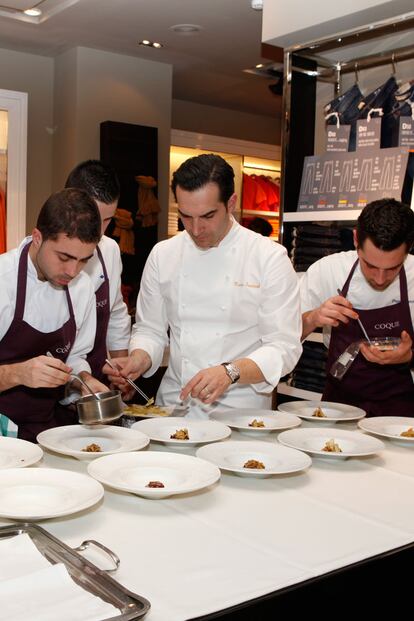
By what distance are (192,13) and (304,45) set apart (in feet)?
5.02

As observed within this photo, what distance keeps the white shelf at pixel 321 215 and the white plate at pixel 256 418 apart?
1445mm

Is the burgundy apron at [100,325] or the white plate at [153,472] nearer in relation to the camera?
the white plate at [153,472]

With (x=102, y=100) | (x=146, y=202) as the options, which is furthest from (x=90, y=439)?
(x=102, y=100)

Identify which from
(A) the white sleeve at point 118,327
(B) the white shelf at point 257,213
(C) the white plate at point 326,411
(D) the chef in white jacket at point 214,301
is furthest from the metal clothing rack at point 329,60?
(B) the white shelf at point 257,213

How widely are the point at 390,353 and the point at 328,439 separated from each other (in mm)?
620

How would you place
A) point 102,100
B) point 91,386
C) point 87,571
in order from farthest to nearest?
point 102,100, point 91,386, point 87,571

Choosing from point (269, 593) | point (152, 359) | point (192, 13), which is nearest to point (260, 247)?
point (152, 359)

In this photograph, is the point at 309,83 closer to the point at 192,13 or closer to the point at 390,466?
the point at 192,13

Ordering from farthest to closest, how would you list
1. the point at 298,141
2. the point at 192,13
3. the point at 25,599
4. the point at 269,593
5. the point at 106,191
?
the point at 192,13 < the point at 298,141 < the point at 106,191 < the point at 269,593 < the point at 25,599

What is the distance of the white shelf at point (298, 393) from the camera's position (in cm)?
358

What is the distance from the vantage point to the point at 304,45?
3584 mm

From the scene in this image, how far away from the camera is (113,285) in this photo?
9.98ft

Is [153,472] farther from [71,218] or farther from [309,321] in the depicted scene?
[309,321]

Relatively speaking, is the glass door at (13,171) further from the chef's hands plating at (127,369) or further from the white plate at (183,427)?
the white plate at (183,427)
